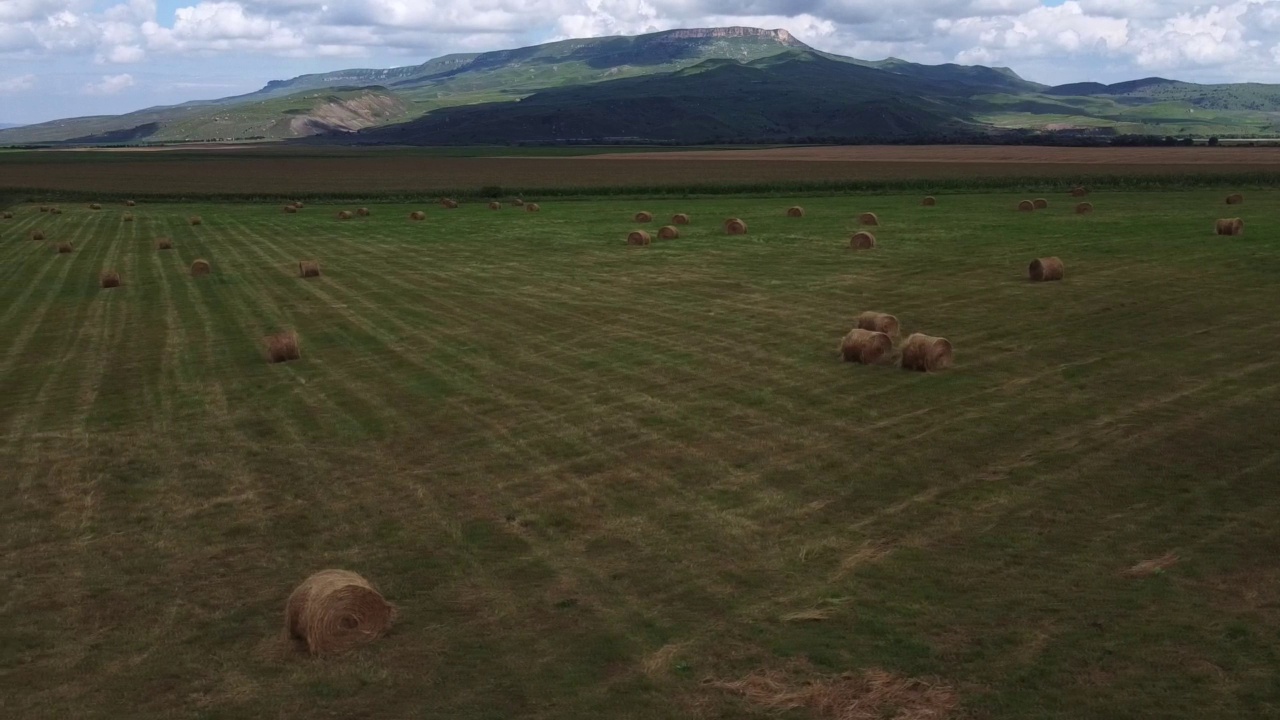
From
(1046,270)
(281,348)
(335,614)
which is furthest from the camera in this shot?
(1046,270)

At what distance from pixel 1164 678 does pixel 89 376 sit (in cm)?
2220

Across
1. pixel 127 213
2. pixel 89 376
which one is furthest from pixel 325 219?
pixel 89 376

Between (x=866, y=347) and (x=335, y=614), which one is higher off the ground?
(x=866, y=347)

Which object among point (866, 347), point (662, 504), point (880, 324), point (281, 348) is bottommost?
point (662, 504)

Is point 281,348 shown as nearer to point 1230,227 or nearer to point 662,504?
point 662,504

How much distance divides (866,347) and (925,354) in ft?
4.37

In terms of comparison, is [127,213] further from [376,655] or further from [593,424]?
[376,655]

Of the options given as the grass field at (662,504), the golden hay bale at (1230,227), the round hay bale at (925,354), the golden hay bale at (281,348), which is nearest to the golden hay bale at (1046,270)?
the grass field at (662,504)

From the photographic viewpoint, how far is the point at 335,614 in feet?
37.5

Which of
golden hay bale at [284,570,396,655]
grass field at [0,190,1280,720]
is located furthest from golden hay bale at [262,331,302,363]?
golden hay bale at [284,570,396,655]

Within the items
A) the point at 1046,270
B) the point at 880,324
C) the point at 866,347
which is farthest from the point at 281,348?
the point at 1046,270

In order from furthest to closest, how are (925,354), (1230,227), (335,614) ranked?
(1230,227) → (925,354) → (335,614)

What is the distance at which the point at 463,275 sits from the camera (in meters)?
39.1

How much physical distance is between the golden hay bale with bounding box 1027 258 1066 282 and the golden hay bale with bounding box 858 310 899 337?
9.38m
